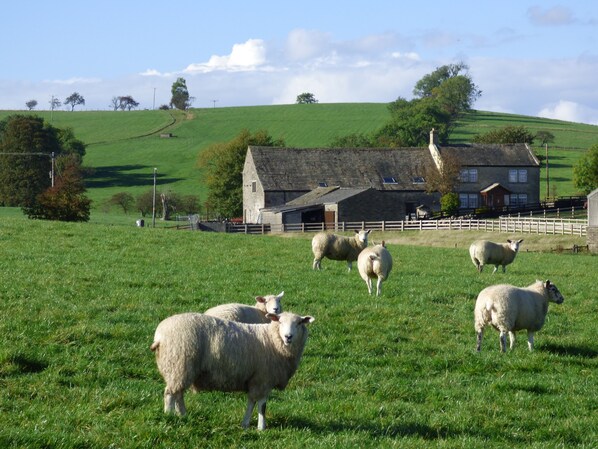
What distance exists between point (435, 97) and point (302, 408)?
16622cm

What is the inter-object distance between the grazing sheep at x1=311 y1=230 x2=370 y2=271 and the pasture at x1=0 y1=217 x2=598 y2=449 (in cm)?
176

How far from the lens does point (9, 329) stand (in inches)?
565

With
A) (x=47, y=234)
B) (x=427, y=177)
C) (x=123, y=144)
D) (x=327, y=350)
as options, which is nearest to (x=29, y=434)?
(x=327, y=350)

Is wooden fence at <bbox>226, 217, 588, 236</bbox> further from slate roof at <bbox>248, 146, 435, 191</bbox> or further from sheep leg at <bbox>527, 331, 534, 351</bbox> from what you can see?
sheep leg at <bbox>527, 331, 534, 351</bbox>

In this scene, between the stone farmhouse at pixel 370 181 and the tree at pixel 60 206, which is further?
the stone farmhouse at pixel 370 181

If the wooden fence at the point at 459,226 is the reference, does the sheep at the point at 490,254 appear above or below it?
below

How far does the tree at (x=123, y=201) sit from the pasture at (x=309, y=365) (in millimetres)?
85178

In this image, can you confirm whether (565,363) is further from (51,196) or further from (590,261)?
(51,196)

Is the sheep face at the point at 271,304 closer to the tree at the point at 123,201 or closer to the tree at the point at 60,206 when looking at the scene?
the tree at the point at 60,206

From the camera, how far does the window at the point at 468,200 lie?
9231cm

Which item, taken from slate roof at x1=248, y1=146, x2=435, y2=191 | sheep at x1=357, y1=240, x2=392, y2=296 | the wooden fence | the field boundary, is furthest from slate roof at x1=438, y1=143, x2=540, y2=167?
sheep at x1=357, y1=240, x2=392, y2=296

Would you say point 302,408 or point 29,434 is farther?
point 302,408

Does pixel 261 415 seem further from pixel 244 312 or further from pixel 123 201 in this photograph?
pixel 123 201

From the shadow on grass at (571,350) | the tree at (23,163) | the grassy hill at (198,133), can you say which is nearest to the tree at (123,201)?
the grassy hill at (198,133)
